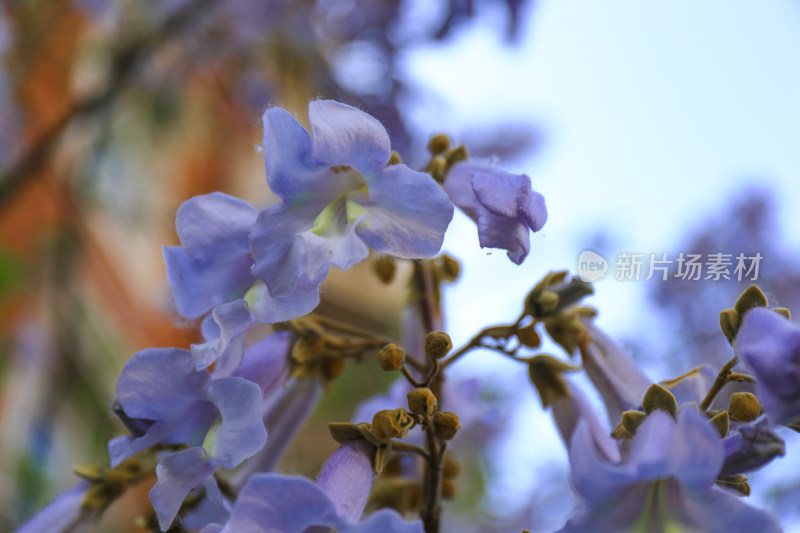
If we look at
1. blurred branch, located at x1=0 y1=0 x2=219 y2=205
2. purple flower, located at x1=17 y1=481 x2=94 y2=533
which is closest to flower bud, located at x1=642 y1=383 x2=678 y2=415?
purple flower, located at x1=17 y1=481 x2=94 y2=533

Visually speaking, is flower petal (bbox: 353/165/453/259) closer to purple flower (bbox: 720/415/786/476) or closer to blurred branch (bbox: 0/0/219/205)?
purple flower (bbox: 720/415/786/476)

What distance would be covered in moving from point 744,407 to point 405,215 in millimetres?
207

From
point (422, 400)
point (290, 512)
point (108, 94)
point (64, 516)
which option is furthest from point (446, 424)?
point (108, 94)

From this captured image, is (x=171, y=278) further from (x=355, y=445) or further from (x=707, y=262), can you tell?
(x=707, y=262)

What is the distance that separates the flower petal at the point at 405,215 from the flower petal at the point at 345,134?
1 centimetres

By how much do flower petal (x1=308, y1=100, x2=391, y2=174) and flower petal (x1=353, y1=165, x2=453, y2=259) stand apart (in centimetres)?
1

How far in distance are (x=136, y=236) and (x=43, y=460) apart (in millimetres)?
1600

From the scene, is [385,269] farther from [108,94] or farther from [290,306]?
[108,94]

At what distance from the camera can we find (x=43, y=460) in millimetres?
1847

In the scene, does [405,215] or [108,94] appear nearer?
[405,215]

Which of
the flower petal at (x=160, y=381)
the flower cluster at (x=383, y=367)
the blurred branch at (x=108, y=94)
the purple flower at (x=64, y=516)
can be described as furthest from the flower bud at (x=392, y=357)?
the blurred branch at (x=108, y=94)

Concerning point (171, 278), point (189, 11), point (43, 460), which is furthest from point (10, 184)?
point (43, 460)

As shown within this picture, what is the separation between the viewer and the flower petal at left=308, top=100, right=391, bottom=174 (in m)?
0.35

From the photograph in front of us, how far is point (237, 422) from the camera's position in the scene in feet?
1.15
